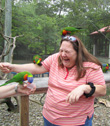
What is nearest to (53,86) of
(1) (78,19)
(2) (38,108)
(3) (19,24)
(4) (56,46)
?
(2) (38,108)

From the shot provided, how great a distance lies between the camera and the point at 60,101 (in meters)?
1.18

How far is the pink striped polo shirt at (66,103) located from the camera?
1153mm

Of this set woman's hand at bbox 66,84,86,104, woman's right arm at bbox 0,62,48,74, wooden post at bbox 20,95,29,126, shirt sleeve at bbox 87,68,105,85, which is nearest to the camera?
woman's hand at bbox 66,84,86,104

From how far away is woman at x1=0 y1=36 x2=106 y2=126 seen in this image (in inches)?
45.3

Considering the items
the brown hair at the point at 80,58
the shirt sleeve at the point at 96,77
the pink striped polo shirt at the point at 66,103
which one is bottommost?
the pink striped polo shirt at the point at 66,103

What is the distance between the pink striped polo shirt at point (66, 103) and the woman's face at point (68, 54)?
2.7 inches

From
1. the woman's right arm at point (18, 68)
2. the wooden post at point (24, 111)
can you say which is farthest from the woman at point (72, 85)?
the wooden post at point (24, 111)

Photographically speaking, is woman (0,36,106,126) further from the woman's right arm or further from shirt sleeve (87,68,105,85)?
the woman's right arm

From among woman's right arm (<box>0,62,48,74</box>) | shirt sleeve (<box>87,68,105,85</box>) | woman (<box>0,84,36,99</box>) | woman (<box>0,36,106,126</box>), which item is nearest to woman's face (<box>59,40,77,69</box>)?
woman (<box>0,36,106,126</box>)

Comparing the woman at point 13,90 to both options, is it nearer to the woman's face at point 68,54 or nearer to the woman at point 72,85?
the woman at point 72,85

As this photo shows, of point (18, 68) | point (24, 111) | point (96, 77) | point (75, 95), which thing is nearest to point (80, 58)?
point (96, 77)

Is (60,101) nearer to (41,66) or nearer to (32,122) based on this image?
(41,66)

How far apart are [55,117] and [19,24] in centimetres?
872

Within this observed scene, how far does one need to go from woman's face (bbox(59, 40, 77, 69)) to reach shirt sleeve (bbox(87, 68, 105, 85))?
201mm
